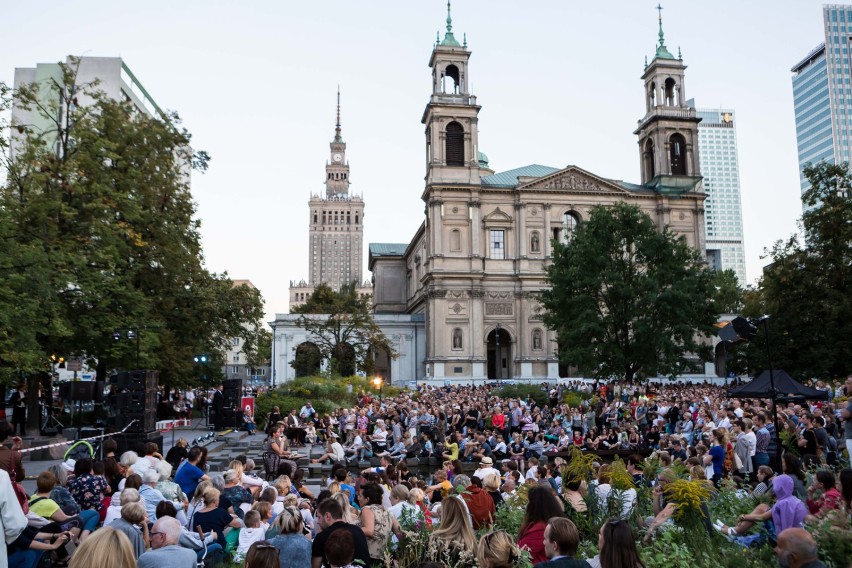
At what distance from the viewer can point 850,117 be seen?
114438mm

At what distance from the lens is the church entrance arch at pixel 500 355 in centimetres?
5722

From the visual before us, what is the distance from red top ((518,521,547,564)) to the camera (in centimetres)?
650

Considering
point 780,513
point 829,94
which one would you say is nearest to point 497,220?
point 780,513

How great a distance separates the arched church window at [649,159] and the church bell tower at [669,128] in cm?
9

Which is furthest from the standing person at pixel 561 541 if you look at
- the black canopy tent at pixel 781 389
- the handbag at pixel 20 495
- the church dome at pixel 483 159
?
the church dome at pixel 483 159

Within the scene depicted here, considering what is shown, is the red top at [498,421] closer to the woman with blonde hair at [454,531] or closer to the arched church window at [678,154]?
the woman with blonde hair at [454,531]

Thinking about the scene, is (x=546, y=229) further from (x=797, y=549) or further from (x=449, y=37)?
(x=797, y=549)

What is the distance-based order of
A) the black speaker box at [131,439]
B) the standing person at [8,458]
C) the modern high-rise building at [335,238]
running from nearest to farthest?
the standing person at [8,458] → the black speaker box at [131,439] → the modern high-rise building at [335,238]

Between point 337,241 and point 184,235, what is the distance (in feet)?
403

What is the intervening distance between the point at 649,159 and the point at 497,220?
1621 centimetres

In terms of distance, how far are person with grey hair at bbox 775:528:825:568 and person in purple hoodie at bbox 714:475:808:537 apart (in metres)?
2.39

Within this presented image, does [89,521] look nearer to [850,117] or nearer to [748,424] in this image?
[748,424]

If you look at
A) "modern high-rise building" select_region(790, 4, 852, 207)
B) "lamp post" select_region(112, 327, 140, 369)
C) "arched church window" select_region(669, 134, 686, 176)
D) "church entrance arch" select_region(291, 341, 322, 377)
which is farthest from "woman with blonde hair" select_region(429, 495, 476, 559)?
"modern high-rise building" select_region(790, 4, 852, 207)

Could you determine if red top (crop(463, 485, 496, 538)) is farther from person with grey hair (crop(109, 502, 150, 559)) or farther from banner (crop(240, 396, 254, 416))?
banner (crop(240, 396, 254, 416))
